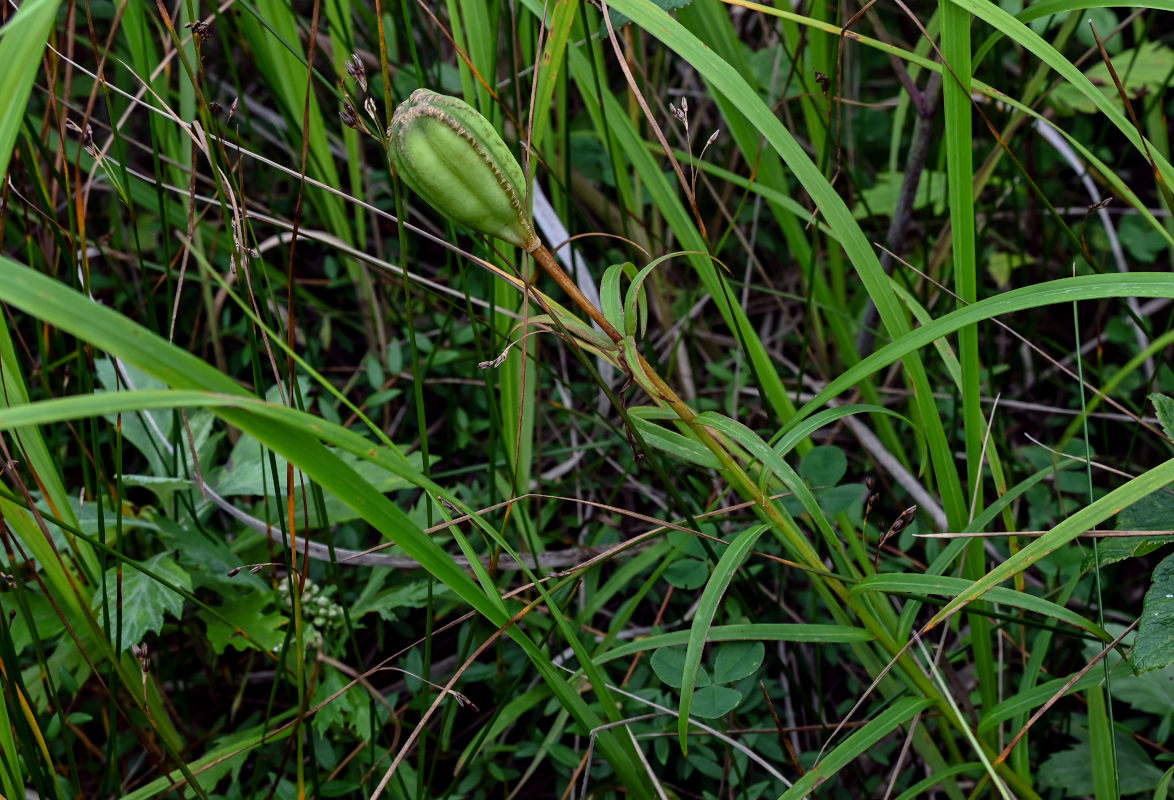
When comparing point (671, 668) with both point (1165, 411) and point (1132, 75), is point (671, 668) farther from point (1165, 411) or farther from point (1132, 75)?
point (1132, 75)

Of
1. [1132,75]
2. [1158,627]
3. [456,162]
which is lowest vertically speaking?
[1158,627]

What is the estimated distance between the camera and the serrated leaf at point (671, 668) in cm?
97

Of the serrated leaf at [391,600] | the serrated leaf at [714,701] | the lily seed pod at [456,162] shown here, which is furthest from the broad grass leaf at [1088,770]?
the lily seed pod at [456,162]

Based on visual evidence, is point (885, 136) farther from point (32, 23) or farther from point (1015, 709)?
point (32, 23)

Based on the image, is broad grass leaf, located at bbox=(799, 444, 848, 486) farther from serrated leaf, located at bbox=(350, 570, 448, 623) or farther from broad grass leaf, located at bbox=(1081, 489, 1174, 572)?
serrated leaf, located at bbox=(350, 570, 448, 623)

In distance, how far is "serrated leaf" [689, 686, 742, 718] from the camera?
3.12 feet

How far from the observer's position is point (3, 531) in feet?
3.19

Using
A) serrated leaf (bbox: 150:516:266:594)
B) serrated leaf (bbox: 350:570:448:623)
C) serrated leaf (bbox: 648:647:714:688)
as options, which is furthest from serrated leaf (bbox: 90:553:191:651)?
serrated leaf (bbox: 648:647:714:688)

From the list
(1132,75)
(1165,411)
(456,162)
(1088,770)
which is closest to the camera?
(456,162)

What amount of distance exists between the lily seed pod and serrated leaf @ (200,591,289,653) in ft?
2.37

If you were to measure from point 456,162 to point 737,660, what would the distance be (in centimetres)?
63

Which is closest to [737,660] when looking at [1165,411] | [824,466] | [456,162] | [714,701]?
[714,701]

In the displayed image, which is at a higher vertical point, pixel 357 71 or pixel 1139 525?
pixel 357 71

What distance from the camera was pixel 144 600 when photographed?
112 cm
